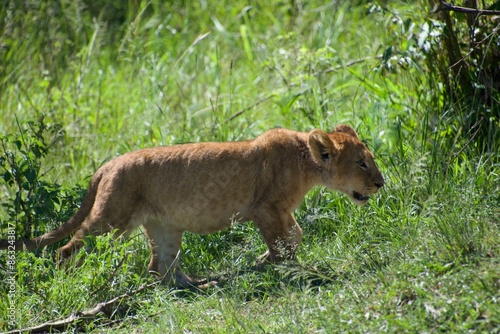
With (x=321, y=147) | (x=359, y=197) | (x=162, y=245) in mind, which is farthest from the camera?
(x=162, y=245)

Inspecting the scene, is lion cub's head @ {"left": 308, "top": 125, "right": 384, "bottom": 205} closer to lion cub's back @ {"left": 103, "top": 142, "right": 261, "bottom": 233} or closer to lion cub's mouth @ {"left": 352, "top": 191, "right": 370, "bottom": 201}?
lion cub's mouth @ {"left": 352, "top": 191, "right": 370, "bottom": 201}

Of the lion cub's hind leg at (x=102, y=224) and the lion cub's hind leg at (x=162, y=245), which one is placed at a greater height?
the lion cub's hind leg at (x=102, y=224)

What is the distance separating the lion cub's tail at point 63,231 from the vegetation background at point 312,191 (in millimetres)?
127

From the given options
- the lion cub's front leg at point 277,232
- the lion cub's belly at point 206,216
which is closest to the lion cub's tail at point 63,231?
the lion cub's belly at point 206,216

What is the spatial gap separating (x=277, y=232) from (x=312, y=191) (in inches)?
39.0

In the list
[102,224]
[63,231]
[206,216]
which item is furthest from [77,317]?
[206,216]

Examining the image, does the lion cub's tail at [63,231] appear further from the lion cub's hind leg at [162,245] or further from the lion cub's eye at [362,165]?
the lion cub's eye at [362,165]

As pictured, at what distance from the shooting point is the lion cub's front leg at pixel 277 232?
19.8 feet

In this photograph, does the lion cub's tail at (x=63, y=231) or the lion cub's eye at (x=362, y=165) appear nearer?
the lion cub's tail at (x=63, y=231)

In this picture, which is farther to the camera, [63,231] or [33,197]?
[33,197]

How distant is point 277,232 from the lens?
610 centimetres

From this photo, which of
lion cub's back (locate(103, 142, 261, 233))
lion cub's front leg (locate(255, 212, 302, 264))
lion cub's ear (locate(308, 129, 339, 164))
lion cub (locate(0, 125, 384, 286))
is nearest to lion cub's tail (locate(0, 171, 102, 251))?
lion cub (locate(0, 125, 384, 286))

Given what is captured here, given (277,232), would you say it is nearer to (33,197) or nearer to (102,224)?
(102,224)

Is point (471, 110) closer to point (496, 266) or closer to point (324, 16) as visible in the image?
point (496, 266)
